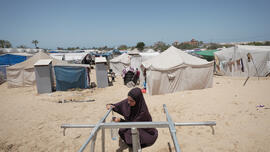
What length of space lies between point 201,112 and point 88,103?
5205 mm

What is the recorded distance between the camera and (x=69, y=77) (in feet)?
32.9

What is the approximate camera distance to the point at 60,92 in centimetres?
979

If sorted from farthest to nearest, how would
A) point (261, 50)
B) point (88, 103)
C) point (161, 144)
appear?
point (261, 50) → point (88, 103) → point (161, 144)

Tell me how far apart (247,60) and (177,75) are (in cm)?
806

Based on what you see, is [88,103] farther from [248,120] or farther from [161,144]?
[248,120]

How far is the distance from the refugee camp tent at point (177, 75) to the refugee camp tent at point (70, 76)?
181 inches

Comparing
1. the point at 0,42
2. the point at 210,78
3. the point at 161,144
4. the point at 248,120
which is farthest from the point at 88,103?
the point at 0,42

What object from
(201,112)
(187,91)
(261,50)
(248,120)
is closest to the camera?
(248,120)

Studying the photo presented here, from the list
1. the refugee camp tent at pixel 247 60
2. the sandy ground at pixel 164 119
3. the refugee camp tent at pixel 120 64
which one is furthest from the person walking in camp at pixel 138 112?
the refugee camp tent at pixel 120 64

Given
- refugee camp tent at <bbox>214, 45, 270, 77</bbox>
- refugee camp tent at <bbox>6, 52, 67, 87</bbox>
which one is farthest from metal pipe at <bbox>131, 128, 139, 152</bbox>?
refugee camp tent at <bbox>214, 45, 270, 77</bbox>

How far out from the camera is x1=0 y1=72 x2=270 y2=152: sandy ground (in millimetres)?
3852

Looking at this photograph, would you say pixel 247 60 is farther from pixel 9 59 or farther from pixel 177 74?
pixel 9 59

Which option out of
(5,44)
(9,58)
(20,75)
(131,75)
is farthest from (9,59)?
(5,44)

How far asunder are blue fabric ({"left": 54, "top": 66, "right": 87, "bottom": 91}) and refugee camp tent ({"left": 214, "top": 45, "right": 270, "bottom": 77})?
12570mm
